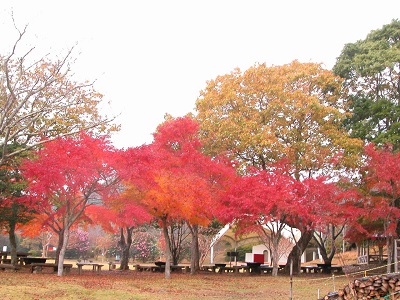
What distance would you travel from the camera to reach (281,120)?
25.4 m

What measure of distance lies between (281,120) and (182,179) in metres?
7.88

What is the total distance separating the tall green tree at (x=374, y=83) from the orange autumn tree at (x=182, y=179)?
26.9ft

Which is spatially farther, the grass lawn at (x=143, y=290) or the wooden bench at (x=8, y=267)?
the wooden bench at (x=8, y=267)

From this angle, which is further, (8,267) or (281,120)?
(281,120)

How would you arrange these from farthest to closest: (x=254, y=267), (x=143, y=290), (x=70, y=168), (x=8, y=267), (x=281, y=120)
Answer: (x=254, y=267)
(x=281, y=120)
(x=8, y=267)
(x=70, y=168)
(x=143, y=290)

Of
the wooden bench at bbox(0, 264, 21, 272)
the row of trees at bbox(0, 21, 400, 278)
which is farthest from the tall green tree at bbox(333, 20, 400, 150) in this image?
the wooden bench at bbox(0, 264, 21, 272)

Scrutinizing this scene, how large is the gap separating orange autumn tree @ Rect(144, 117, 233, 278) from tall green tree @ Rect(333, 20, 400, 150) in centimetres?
819

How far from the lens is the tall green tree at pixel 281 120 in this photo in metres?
24.7

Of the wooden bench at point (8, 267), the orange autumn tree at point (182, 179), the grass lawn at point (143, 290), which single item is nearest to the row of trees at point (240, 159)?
the orange autumn tree at point (182, 179)

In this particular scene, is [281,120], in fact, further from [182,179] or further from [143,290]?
[143,290]

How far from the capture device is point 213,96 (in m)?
26.5

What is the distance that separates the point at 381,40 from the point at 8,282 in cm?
2187

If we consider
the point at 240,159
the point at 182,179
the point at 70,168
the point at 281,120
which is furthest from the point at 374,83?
the point at 70,168

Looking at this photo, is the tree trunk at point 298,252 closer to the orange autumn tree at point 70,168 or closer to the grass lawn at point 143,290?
the grass lawn at point 143,290
